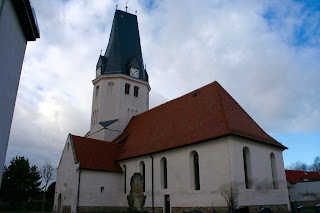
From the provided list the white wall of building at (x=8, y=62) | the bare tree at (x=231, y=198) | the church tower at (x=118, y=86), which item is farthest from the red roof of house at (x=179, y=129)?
the white wall of building at (x=8, y=62)

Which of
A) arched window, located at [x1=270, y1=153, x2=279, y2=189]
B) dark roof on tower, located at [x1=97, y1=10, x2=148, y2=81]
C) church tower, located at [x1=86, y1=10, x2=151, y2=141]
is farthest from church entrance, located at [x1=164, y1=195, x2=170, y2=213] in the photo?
dark roof on tower, located at [x1=97, y1=10, x2=148, y2=81]

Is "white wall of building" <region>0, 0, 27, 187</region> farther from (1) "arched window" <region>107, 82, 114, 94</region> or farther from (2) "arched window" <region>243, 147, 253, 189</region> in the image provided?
(1) "arched window" <region>107, 82, 114, 94</region>

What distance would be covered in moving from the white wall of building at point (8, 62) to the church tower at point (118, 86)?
70.7ft

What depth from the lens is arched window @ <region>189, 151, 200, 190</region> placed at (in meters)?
17.2

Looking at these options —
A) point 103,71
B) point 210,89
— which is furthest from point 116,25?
point 210,89

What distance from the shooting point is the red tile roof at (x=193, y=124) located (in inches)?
676

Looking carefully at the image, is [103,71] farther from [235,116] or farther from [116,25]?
[235,116]

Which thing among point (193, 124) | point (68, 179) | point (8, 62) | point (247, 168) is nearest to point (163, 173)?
point (193, 124)

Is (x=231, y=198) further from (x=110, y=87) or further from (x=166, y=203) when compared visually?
(x=110, y=87)

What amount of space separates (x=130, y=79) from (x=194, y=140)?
1513 cm

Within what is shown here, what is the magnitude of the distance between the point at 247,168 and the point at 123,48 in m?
20.9

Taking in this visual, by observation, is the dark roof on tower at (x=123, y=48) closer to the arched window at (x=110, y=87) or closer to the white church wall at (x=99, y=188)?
the arched window at (x=110, y=87)

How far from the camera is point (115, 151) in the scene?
82.5 feet

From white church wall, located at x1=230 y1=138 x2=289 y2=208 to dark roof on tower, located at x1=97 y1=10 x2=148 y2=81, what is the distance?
689 inches
